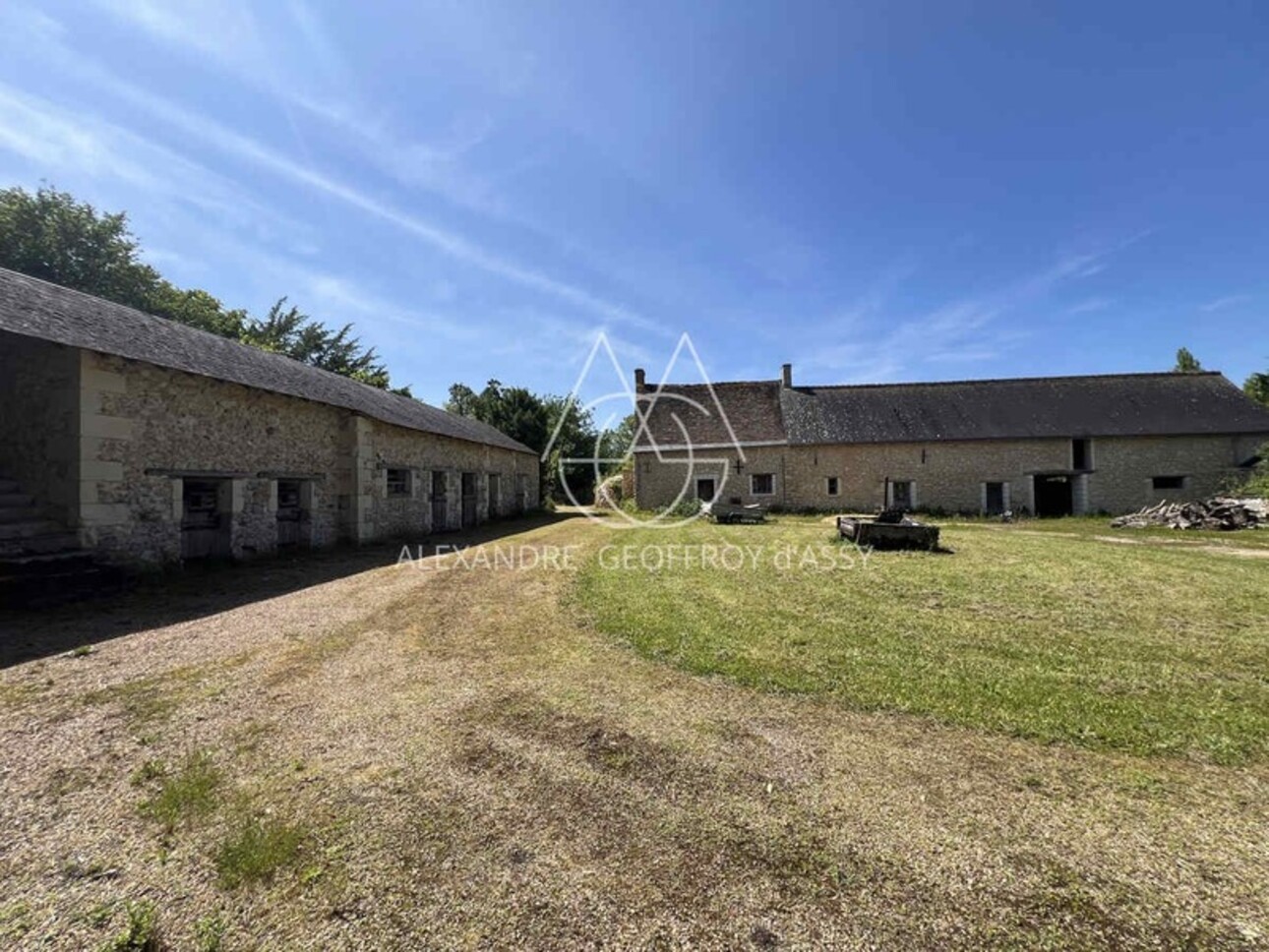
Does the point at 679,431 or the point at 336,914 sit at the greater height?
the point at 679,431

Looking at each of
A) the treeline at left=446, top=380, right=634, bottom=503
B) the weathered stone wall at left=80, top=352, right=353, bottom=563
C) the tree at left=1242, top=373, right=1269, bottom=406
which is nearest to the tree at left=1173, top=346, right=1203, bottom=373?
the tree at left=1242, top=373, right=1269, bottom=406

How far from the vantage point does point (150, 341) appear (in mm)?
8594

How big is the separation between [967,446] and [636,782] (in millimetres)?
23580

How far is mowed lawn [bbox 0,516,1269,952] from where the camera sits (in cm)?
183

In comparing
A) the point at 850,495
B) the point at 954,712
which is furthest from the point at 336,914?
the point at 850,495

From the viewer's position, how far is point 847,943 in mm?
1691

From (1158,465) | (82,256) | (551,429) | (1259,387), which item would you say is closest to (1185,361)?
(1259,387)

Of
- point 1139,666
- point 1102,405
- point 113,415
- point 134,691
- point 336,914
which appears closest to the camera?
point 336,914

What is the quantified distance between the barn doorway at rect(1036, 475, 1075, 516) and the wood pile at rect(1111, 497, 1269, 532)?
532 cm

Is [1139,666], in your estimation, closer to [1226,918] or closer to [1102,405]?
[1226,918]

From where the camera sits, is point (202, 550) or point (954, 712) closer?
point (954, 712)

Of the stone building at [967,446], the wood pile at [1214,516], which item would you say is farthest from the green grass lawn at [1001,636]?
the stone building at [967,446]

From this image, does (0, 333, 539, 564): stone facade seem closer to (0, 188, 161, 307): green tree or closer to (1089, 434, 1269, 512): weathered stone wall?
(0, 188, 161, 307): green tree

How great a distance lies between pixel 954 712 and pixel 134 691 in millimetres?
6019
